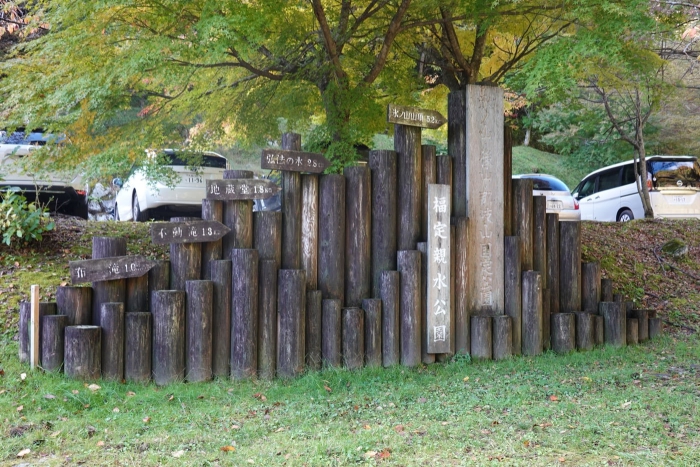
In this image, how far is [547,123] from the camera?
25.4m

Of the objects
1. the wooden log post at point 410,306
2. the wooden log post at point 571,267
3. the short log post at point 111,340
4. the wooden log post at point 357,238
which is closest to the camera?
the short log post at point 111,340

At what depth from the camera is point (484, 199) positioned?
25.5ft

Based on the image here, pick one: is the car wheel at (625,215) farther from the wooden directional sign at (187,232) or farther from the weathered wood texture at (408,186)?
the wooden directional sign at (187,232)

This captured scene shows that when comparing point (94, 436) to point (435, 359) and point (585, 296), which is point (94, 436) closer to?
point (435, 359)

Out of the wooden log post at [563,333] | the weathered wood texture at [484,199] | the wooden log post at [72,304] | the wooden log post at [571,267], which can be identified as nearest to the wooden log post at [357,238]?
the weathered wood texture at [484,199]

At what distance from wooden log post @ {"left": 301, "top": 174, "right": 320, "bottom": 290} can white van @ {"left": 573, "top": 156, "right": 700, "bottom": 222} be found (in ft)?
33.7

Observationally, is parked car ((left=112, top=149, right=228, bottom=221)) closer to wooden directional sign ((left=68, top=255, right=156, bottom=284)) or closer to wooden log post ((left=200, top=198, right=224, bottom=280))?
wooden log post ((left=200, top=198, right=224, bottom=280))

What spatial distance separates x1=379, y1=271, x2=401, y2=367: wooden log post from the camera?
7.13 m

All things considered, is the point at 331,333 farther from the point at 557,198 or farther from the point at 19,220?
the point at 557,198

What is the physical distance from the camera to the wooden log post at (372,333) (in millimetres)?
7074

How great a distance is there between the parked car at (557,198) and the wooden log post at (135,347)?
925 centimetres

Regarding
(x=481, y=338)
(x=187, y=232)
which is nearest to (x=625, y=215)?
(x=481, y=338)

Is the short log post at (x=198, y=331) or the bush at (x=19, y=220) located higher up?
the bush at (x=19, y=220)

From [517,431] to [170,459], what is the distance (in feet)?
8.08
